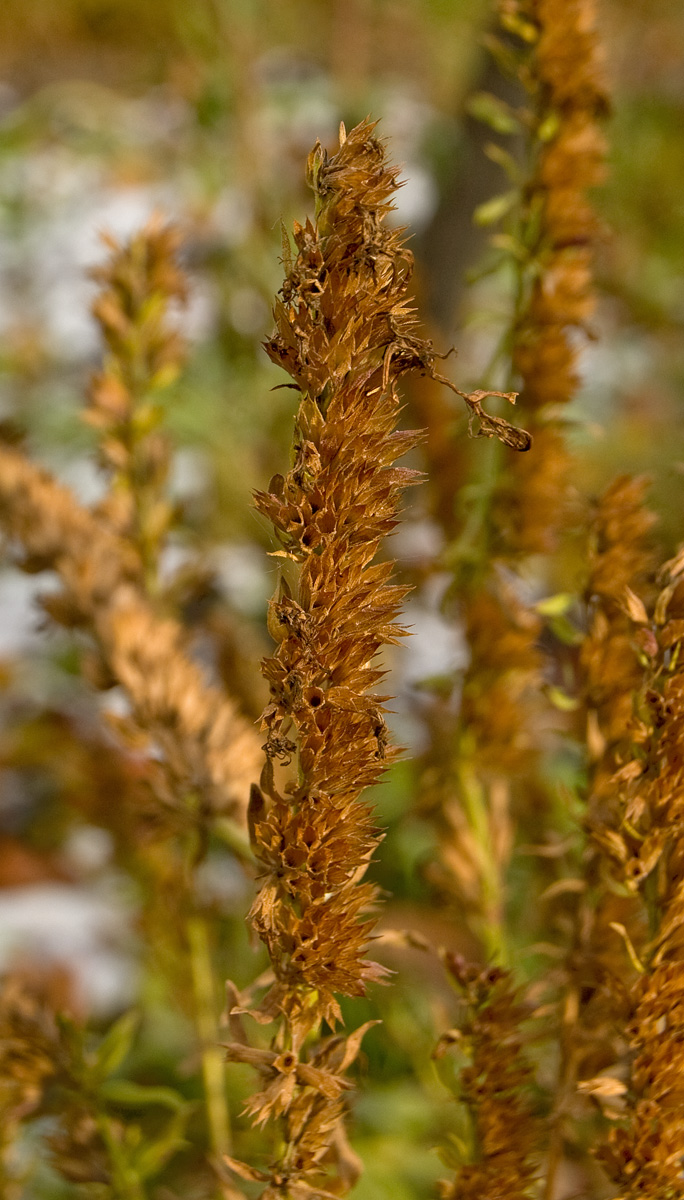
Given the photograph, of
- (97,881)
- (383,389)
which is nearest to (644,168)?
(97,881)

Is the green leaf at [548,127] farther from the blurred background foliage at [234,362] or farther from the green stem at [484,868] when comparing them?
the green stem at [484,868]

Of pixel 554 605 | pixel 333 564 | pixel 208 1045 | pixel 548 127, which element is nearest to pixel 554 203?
pixel 548 127

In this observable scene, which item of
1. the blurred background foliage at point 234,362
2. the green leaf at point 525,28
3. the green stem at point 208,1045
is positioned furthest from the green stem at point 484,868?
the green leaf at point 525,28

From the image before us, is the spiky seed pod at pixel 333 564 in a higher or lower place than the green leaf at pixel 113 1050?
higher

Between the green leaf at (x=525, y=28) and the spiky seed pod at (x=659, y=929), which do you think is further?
the green leaf at (x=525, y=28)

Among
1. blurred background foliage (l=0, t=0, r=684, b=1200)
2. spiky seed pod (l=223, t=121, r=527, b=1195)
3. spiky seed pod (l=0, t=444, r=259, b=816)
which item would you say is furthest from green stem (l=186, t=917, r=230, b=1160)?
spiky seed pod (l=223, t=121, r=527, b=1195)

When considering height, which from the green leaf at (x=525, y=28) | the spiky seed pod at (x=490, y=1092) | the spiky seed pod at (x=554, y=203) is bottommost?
the spiky seed pod at (x=490, y=1092)

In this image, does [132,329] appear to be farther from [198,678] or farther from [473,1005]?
[473,1005]
